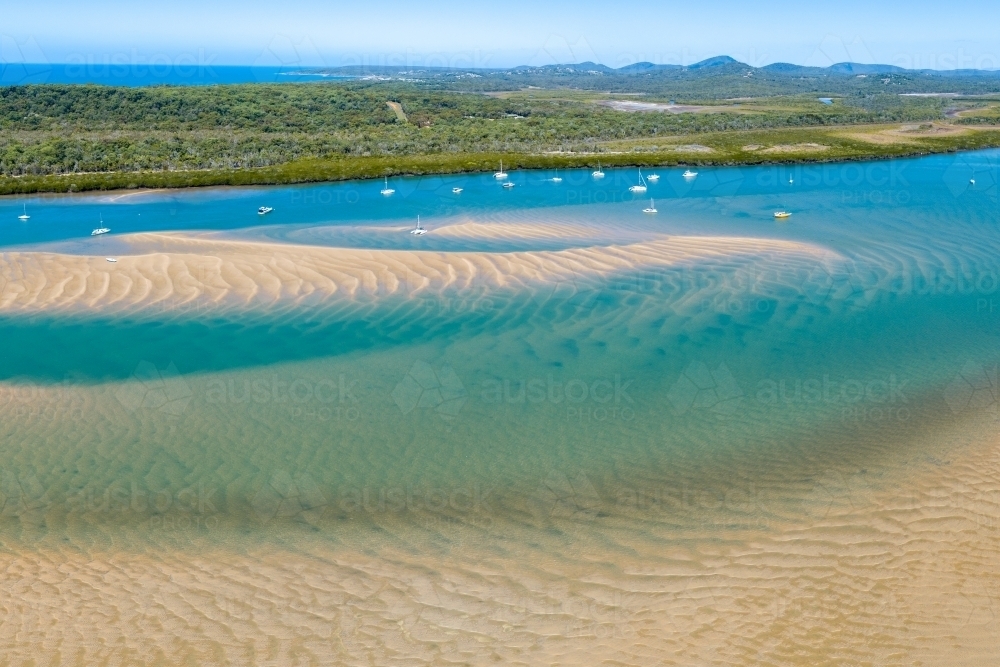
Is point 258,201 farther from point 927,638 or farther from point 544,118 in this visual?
point 544,118

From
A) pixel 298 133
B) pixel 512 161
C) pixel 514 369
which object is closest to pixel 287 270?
pixel 514 369

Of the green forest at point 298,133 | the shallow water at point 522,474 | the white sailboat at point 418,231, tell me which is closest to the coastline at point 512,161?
the green forest at point 298,133

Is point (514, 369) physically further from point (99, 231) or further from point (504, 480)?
point (99, 231)

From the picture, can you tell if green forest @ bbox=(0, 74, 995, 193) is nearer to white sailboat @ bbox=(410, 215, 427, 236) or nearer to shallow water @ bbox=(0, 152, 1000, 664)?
white sailboat @ bbox=(410, 215, 427, 236)

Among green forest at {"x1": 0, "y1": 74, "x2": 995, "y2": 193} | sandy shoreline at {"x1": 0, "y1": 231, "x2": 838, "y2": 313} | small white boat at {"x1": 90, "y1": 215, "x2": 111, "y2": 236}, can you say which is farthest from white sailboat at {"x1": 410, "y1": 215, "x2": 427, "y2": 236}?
green forest at {"x1": 0, "y1": 74, "x2": 995, "y2": 193}

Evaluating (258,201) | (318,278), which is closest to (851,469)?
(318,278)

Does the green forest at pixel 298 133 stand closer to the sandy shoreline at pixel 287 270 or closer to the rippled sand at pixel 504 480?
the sandy shoreline at pixel 287 270
